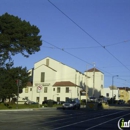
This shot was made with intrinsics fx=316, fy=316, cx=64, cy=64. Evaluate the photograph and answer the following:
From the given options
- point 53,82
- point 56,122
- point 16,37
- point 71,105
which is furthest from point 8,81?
point 56,122

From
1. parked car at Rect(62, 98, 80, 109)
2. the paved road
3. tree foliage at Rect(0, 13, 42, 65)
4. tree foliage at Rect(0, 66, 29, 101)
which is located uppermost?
tree foliage at Rect(0, 13, 42, 65)

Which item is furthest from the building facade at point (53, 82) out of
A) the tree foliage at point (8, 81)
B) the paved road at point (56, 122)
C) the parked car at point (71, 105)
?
the paved road at point (56, 122)

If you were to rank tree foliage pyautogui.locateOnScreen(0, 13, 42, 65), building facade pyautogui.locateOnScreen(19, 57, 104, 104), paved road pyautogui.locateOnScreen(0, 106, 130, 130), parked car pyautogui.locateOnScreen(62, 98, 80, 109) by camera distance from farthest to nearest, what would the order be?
building facade pyautogui.locateOnScreen(19, 57, 104, 104) → tree foliage pyautogui.locateOnScreen(0, 13, 42, 65) → parked car pyautogui.locateOnScreen(62, 98, 80, 109) → paved road pyautogui.locateOnScreen(0, 106, 130, 130)

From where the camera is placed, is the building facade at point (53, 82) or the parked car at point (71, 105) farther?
the building facade at point (53, 82)

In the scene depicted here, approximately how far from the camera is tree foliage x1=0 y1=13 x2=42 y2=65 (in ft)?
190

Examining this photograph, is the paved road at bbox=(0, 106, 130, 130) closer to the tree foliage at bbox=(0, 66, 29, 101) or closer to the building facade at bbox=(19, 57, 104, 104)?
the tree foliage at bbox=(0, 66, 29, 101)

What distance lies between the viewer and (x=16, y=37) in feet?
192

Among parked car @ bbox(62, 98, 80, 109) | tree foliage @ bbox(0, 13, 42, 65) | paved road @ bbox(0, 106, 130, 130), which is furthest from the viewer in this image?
tree foliage @ bbox(0, 13, 42, 65)

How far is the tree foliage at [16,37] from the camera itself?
190 ft

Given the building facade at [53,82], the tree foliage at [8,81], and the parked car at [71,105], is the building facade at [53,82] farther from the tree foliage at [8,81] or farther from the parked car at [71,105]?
the parked car at [71,105]

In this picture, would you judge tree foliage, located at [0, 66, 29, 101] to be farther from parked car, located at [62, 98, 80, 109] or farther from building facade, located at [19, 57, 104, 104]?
building facade, located at [19, 57, 104, 104]

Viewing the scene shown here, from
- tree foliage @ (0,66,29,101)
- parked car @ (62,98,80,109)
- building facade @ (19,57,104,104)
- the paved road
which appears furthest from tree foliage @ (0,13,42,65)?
building facade @ (19,57,104,104)

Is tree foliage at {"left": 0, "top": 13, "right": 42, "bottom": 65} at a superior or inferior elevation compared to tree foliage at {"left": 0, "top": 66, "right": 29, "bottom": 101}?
superior

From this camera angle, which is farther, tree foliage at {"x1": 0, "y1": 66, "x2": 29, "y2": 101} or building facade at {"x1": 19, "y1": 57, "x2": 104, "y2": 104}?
building facade at {"x1": 19, "y1": 57, "x2": 104, "y2": 104}
